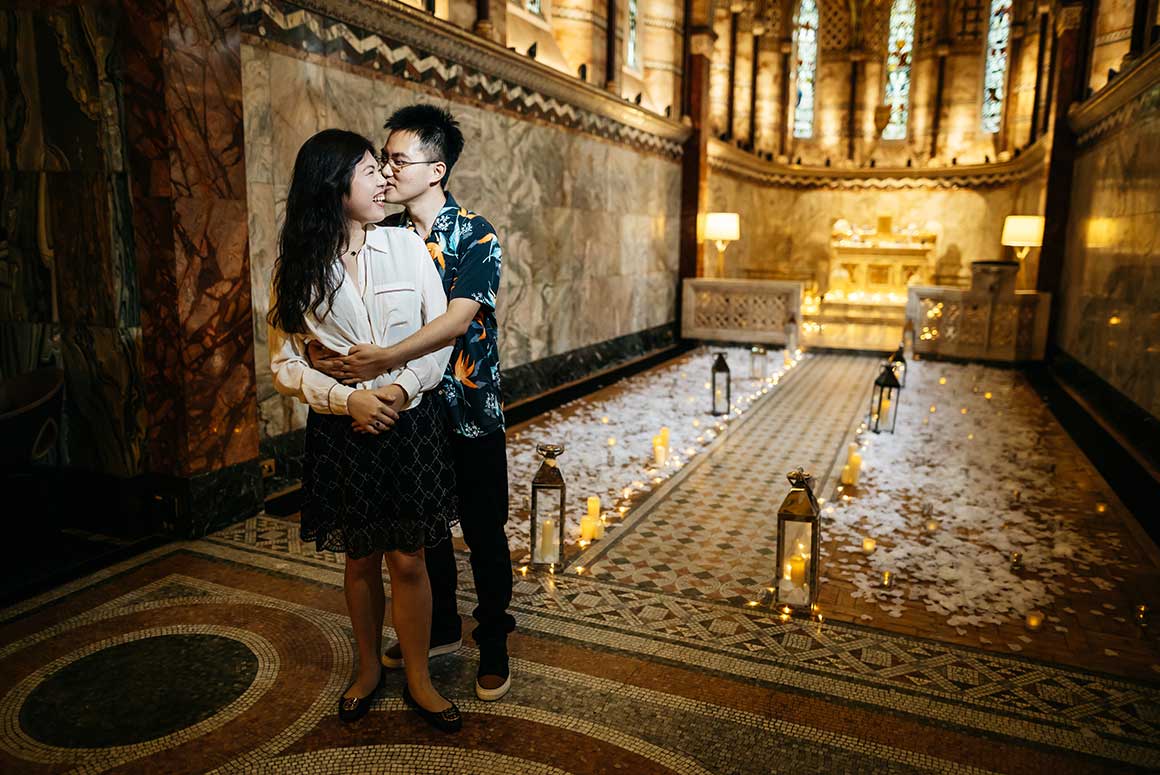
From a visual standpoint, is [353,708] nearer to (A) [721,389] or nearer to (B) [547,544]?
(B) [547,544]

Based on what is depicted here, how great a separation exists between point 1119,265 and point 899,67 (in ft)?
43.4

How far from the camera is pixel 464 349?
2.42 meters

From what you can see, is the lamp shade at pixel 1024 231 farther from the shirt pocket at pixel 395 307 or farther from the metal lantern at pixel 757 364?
the shirt pocket at pixel 395 307

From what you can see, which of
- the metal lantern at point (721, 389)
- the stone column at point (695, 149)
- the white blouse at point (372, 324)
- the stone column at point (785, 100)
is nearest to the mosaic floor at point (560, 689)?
the white blouse at point (372, 324)

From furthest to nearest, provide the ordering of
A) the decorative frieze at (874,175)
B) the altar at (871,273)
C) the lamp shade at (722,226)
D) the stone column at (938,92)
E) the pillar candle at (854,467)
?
the stone column at (938,92)
the decorative frieze at (874,175)
the altar at (871,273)
the lamp shade at (722,226)
the pillar candle at (854,467)

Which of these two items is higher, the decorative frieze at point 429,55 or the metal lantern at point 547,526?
the decorative frieze at point 429,55

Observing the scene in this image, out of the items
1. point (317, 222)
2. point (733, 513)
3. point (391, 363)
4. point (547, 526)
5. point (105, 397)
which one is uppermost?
point (317, 222)

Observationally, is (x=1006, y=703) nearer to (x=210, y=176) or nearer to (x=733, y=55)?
(x=210, y=176)

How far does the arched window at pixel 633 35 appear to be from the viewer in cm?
1137

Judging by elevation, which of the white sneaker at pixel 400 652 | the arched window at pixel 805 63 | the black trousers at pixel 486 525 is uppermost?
the arched window at pixel 805 63

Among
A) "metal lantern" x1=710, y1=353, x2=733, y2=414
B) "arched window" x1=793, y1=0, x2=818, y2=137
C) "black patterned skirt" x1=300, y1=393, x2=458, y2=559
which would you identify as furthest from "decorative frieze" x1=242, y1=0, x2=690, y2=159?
"arched window" x1=793, y1=0, x2=818, y2=137

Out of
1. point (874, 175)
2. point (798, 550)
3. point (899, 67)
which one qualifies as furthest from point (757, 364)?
point (899, 67)

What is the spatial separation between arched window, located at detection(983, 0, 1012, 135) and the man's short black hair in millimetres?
18360

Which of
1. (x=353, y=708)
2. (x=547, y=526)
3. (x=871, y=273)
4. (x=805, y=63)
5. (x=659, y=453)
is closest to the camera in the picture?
(x=353, y=708)
